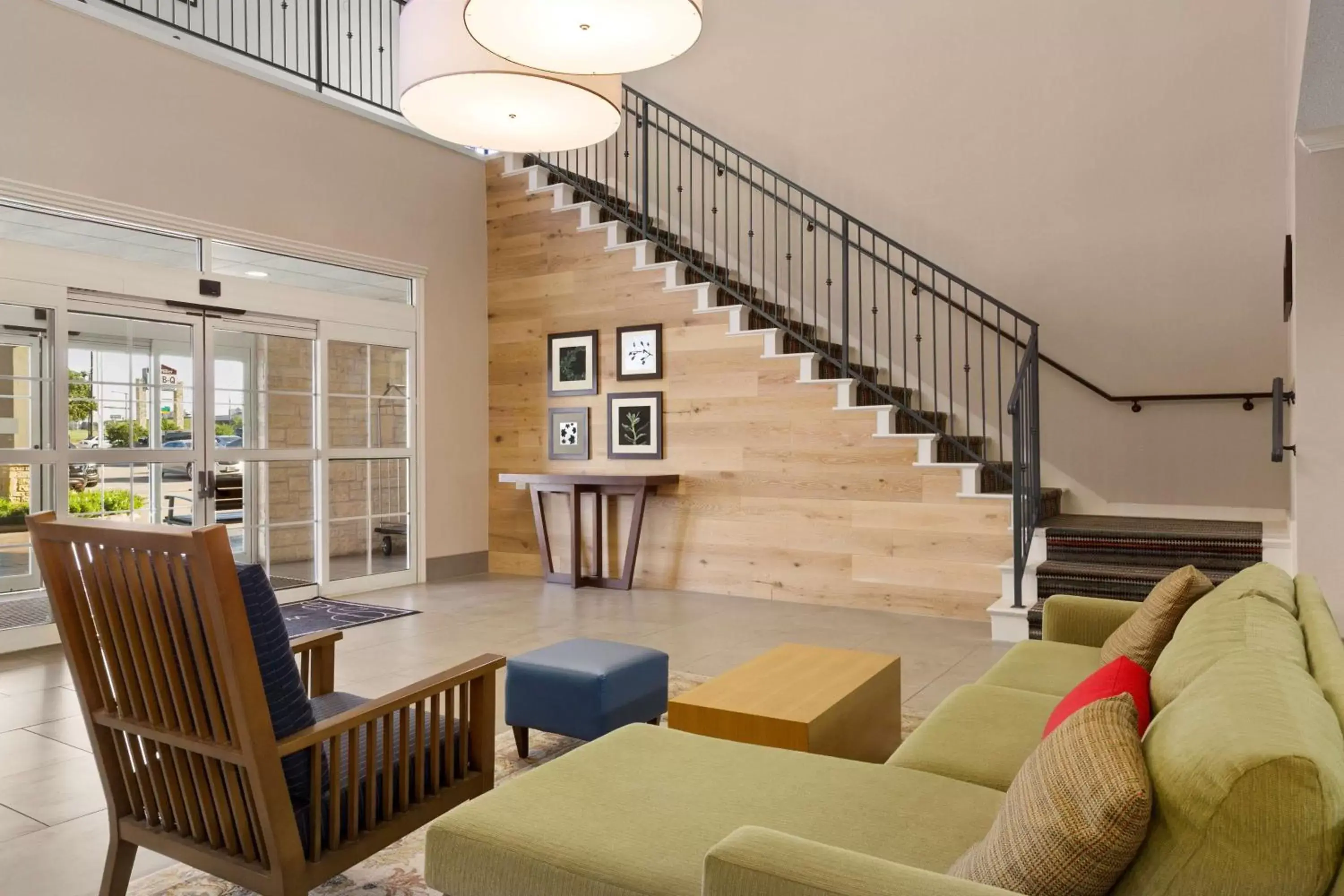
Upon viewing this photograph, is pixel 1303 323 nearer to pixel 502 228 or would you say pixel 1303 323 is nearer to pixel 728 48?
pixel 728 48

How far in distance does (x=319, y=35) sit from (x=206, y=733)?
6398 millimetres

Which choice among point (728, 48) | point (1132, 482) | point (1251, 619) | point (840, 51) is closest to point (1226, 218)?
point (1132, 482)

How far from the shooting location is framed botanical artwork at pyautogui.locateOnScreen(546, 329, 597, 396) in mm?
7348

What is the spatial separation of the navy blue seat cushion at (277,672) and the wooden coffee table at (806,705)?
3.58 ft

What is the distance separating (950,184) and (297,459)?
16.6ft

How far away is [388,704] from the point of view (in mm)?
2092

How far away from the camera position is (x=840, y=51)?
733 centimetres

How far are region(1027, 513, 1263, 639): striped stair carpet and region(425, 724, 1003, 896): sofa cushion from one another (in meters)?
3.44

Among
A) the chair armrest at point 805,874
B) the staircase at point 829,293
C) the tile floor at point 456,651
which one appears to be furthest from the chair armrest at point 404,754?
the staircase at point 829,293


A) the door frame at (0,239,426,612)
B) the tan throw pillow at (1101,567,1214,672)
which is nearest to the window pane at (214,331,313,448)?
the door frame at (0,239,426,612)

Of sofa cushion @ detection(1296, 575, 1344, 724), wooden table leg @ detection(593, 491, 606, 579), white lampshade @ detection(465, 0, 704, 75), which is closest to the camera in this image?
sofa cushion @ detection(1296, 575, 1344, 724)

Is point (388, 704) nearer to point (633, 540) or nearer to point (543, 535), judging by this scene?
point (633, 540)

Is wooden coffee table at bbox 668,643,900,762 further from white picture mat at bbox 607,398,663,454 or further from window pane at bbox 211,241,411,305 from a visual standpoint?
window pane at bbox 211,241,411,305

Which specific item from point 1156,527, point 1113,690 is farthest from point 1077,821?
point 1156,527
